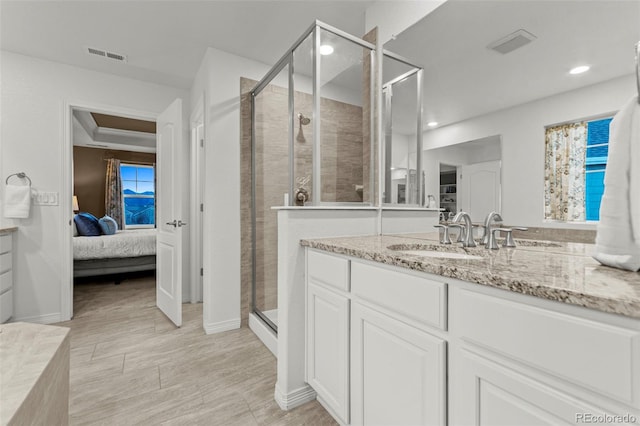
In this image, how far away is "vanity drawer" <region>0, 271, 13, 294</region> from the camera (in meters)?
2.41

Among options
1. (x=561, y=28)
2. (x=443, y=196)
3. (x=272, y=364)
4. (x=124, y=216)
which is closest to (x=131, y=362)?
(x=272, y=364)

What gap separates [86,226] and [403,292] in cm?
508

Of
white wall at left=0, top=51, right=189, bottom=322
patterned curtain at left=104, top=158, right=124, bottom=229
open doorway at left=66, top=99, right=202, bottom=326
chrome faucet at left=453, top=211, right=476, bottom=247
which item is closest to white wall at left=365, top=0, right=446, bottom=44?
chrome faucet at left=453, top=211, right=476, bottom=247

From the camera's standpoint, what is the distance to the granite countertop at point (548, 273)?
1.89 ft

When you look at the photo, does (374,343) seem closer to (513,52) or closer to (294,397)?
(294,397)

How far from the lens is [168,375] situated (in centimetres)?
188

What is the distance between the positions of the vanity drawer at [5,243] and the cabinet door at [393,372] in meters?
3.06

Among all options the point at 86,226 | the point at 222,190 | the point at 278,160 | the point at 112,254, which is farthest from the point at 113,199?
the point at 278,160

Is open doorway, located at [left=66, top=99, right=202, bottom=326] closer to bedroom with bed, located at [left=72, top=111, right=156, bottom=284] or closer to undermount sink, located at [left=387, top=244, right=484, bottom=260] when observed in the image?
bedroom with bed, located at [left=72, top=111, right=156, bottom=284]

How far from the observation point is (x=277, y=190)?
258 centimetres

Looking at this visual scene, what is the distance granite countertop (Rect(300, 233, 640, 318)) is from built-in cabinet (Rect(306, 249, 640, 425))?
30mm

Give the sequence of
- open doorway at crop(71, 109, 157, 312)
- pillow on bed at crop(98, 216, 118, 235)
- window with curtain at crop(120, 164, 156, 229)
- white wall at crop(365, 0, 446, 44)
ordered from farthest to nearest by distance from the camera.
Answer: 1. window with curtain at crop(120, 164, 156, 229)
2. pillow on bed at crop(98, 216, 118, 235)
3. open doorway at crop(71, 109, 157, 312)
4. white wall at crop(365, 0, 446, 44)

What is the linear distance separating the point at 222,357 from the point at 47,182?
7.99 feet

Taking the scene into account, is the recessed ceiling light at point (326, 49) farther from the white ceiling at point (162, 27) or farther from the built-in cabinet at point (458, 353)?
the built-in cabinet at point (458, 353)
